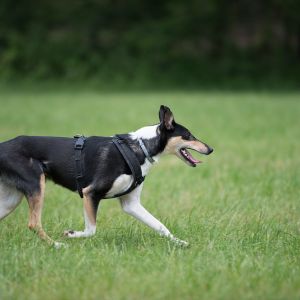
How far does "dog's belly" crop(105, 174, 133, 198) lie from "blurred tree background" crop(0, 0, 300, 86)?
1007 inches

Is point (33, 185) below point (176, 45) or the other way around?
below

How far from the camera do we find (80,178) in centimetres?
519

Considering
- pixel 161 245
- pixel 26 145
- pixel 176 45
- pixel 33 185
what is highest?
pixel 176 45

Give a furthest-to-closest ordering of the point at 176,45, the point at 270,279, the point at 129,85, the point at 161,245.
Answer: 1. the point at 176,45
2. the point at 129,85
3. the point at 161,245
4. the point at 270,279

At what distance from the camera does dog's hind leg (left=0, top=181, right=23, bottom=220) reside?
5316 mm

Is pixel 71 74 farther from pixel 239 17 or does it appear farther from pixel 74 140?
pixel 74 140

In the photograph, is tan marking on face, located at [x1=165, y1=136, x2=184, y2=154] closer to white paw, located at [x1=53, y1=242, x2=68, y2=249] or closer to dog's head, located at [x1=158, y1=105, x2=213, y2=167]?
dog's head, located at [x1=158, y1=105, x2=213, y2=167]

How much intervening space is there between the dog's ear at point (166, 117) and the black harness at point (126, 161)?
0.41m

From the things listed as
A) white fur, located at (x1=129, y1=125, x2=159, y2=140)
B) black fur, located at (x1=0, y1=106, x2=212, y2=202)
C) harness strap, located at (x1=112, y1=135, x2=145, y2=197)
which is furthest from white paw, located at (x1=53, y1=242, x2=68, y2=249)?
white fur, located at (x1=129, y1=125, x2=159, y2=140)

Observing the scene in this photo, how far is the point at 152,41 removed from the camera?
33188mm

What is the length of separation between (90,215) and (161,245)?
2.30 ft

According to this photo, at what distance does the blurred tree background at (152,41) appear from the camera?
104ft

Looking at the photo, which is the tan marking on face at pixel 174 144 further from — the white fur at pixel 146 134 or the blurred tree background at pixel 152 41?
the blurred tree background at pixel 152 41

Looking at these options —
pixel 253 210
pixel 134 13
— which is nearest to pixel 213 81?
pixel 134 13
